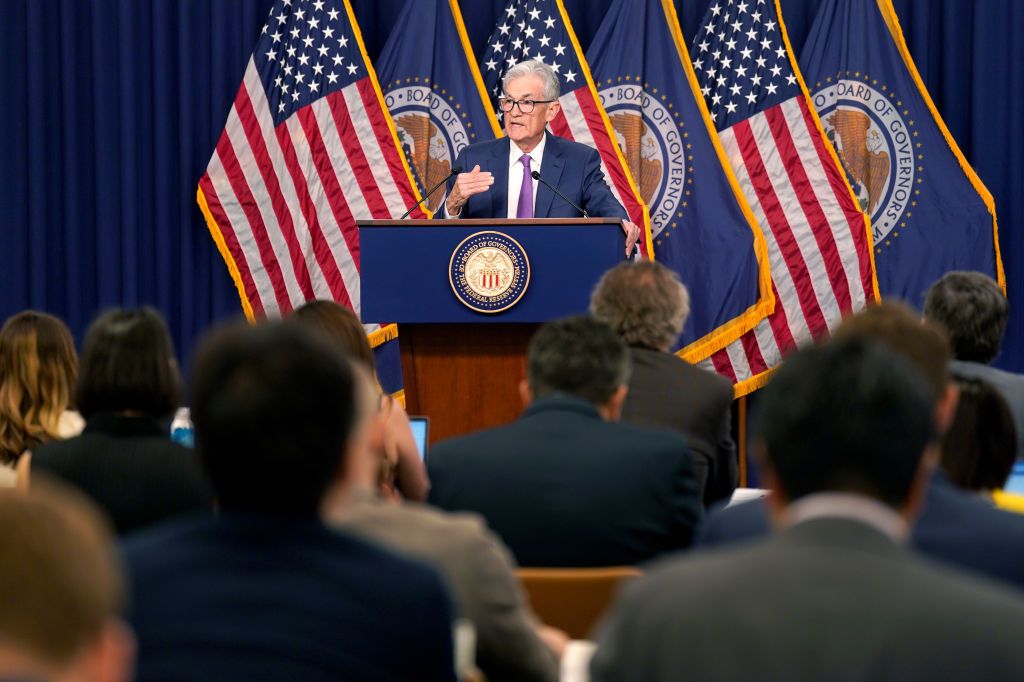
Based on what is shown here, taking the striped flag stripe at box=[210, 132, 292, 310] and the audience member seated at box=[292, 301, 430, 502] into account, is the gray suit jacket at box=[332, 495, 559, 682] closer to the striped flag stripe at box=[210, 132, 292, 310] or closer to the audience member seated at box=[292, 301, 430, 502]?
the audience member seated at box=[292, 301, 430, 502]

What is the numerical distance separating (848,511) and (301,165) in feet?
21.4

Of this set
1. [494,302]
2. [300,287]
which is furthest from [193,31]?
[494,302]

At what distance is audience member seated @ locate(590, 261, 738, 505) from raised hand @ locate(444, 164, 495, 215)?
1380 mm

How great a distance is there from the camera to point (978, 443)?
2.42 meters

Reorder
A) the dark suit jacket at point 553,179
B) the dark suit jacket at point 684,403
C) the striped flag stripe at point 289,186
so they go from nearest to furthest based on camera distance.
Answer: the dark suit jacket at point 684,403
the dark suit jacket at point 553,179
the striped flag stripe at point 289,186

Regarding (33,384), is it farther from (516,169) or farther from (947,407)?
(516,169)

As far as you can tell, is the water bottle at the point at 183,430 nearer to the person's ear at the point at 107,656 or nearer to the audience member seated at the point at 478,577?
the audience member seated at the point at 478,577

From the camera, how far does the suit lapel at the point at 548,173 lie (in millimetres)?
5637

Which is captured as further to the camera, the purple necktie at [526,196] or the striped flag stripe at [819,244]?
the striped flag stripe at [819,244]

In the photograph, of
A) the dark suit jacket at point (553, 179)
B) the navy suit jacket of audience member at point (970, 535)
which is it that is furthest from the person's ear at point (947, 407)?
the dark suit jacket at point (553, 179)

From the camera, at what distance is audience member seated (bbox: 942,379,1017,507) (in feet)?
7.95

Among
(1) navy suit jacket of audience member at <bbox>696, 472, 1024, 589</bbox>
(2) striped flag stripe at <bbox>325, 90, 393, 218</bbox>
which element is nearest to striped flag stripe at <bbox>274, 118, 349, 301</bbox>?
(2) striped flag stripe at <bbox>325, 90, 393, 218</bbox>

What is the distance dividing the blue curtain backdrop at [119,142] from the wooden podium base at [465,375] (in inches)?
126

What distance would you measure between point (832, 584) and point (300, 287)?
255 inches
